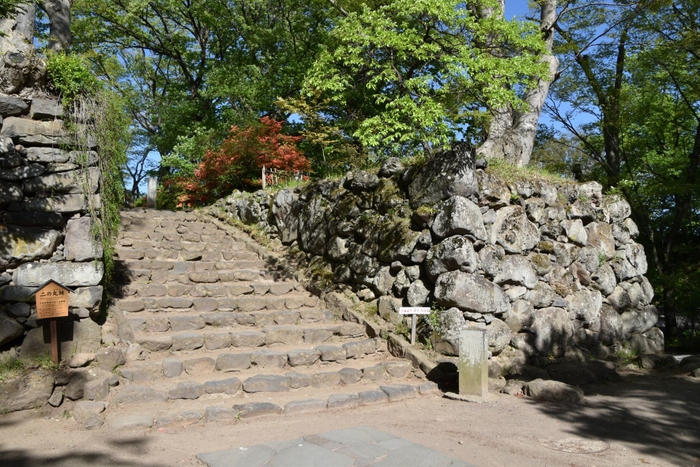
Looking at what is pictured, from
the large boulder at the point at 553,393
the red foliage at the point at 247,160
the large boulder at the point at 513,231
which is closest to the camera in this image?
the large boulder at the point at 553,393

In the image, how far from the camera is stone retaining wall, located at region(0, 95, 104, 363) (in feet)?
16.4

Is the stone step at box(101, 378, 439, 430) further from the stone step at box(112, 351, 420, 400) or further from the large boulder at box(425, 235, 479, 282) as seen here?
the large boulder at box(425, 235, 479, 282)

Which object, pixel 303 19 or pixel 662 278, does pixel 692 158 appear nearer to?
pixel 662 278

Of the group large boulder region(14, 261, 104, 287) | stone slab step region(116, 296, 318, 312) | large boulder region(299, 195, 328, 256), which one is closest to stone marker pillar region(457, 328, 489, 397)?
stone slab step region(116, 296, 318, 312)

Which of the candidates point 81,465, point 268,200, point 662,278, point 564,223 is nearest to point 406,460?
point 81,465

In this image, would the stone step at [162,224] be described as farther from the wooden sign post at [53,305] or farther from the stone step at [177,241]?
the wooden sign post at [53,305]

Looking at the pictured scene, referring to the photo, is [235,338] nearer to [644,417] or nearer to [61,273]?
[61,273]

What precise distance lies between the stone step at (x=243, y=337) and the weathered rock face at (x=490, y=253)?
1.00 metres

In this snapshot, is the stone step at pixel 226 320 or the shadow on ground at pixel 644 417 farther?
the stone step at pixel 226 320

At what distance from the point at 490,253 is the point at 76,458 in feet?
18.0

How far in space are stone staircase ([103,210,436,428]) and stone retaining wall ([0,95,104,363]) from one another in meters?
0.72

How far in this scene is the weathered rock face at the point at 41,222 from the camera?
500cm

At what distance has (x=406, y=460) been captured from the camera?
3881mm

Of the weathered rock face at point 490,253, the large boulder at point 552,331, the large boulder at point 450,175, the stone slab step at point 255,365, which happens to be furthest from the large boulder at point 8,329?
the large boulder at point 552,331
